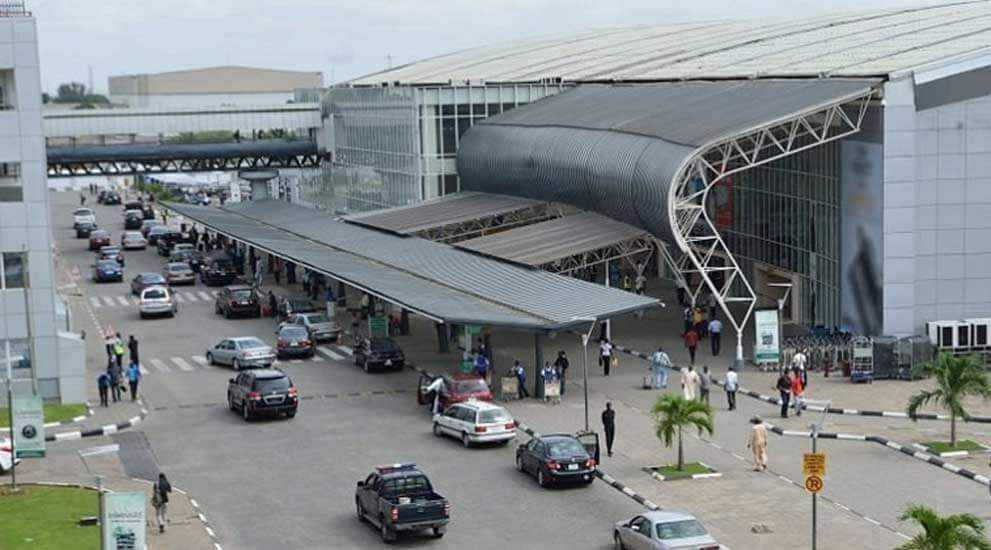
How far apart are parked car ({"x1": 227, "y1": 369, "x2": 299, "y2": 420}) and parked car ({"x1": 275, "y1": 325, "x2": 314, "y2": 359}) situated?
35.7ft

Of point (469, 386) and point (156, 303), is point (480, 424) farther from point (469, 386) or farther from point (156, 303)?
point (156, 303)

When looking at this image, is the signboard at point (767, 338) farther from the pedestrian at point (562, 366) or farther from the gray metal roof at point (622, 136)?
the pedestrian at point (562, 366)

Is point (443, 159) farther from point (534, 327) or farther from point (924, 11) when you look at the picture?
point (534, 327)

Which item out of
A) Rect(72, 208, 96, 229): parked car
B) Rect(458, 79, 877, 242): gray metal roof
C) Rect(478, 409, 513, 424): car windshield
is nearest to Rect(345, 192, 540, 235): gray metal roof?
Rect(458, 79, 877, 242): gray metal roof

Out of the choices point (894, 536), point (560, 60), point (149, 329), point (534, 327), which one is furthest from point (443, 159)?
point (894, 536)

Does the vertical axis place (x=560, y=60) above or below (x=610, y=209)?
above

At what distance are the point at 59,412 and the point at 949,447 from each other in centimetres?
2557

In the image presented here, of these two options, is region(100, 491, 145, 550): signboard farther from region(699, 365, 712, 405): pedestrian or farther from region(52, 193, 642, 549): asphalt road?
region(699, 365, 712, 405): pedestrian

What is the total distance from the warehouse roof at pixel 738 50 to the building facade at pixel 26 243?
2665 centimetres

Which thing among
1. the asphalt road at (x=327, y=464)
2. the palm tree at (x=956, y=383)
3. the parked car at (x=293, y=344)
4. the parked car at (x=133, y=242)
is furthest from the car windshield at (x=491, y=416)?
the parked car at (x=133, y=242)

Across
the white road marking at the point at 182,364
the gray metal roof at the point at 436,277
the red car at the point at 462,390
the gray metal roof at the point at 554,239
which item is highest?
the gray metal roof at the point at 554,239

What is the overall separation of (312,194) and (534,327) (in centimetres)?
6906

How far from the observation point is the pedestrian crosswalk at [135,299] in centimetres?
7825

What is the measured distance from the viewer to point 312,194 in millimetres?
113750
